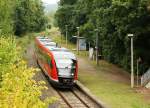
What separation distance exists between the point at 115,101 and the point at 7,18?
62.7 ft

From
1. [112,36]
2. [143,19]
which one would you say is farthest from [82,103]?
[112,36]

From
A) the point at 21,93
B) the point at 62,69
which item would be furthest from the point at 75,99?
the point at 21,93

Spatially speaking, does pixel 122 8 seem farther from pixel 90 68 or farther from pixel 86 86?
pixel 90 68

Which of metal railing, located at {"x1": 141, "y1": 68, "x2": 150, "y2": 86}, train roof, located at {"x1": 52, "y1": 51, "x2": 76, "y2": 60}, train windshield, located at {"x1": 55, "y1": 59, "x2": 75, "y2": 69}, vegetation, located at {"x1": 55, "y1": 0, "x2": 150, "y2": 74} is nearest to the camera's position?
train windshield, located at {"x1": 55, "y1": 59, "x2": 75, "y2": 69}

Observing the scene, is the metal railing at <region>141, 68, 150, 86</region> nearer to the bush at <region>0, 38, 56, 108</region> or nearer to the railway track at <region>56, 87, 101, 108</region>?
the railway track at <region>56, 87, 101, 108</region>

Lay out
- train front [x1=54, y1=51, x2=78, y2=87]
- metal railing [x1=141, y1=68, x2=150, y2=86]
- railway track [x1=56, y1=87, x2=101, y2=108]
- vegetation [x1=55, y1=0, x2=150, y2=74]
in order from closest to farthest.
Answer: railway track [x1=56, y1=87, x2=101, y2=108] → train front [x1=54, y1=51, x2=78, y2=87] → metal railing [x1=141, y1=68, x2=150, y2=86] → vegetation [x1=55, y1=0, x2=150, y2=74]

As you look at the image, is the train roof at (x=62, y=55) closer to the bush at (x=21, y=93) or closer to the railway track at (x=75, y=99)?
the railway track at (x=75, y=99)

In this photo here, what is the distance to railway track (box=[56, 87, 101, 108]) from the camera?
91.8 feet

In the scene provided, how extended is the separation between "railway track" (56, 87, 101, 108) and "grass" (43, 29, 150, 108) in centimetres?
70

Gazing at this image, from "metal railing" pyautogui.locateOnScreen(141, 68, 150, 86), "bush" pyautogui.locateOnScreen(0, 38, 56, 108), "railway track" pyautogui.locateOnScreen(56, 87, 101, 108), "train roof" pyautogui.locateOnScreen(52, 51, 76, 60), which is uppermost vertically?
"bush" pyautogui.locateOnScreen(0, 38, 56, 108)

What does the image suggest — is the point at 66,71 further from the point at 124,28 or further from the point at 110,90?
the point at 124,28

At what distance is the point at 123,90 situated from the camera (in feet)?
105

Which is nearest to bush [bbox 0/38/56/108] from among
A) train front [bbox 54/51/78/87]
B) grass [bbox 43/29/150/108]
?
grass [bbox 43/29/150/108]

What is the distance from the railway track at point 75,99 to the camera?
2798 centimetres
